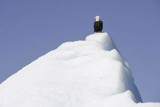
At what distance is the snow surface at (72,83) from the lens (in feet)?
19.0

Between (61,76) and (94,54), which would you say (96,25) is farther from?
(61,76)

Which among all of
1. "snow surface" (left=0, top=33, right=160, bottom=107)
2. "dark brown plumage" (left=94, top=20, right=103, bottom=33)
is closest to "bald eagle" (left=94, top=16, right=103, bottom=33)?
"dark brown plumage" (left=94, top=20, right=103, bottom=33)

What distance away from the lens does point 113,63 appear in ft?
24.6

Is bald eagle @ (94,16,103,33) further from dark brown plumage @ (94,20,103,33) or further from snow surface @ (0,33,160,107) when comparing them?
snow surface @ (0,33,160,107)

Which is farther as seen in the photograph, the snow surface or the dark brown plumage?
the dark brown plumage

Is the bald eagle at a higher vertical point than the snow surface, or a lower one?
higher

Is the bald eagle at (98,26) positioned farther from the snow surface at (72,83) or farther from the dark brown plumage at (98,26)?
the snow surface at (72,83)

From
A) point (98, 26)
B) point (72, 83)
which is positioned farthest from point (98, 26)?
point (72, 83)

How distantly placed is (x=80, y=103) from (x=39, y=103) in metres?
1.04

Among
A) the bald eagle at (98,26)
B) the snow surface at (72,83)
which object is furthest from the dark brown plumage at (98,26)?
the snow surface at (72,83)

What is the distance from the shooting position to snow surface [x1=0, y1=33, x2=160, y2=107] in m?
5.78

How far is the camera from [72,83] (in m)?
6.65

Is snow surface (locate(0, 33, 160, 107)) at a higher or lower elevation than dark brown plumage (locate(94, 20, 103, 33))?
lower

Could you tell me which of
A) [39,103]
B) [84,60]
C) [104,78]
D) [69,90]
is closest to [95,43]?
[84,60]
